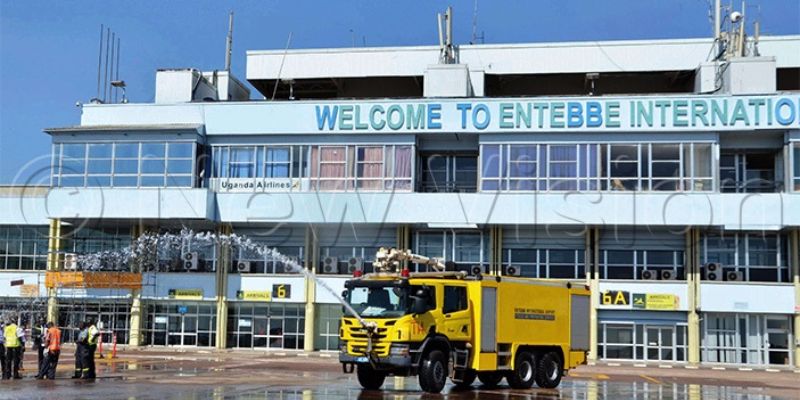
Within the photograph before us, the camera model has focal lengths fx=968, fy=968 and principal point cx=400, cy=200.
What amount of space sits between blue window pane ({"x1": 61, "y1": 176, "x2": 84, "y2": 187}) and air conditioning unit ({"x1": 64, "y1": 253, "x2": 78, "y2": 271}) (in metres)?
4.02

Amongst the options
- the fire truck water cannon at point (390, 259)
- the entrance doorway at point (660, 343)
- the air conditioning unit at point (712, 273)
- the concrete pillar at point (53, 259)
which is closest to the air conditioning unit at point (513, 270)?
the entrance doorway at point (660, 343)

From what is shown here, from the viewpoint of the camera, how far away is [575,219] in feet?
145

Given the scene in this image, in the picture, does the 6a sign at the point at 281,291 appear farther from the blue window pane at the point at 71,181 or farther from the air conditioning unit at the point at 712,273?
the air conditioning unit at the point at 712,273

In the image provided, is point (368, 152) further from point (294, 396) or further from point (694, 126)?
point (294, 396)

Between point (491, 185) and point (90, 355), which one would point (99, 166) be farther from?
point (90, 355)

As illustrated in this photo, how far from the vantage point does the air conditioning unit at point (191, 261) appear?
48938 mm

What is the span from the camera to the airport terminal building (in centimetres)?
4441

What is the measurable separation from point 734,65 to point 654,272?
10.3m

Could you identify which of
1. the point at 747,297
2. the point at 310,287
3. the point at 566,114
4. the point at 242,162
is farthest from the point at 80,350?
the point at 747,297

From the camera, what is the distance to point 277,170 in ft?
157

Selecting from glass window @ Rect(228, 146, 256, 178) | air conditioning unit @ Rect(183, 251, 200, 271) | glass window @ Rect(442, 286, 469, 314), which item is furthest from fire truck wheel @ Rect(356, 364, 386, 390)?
air conditioning unit @ Rect(183, 251, 200, 271)

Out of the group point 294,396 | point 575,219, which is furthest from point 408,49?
point 294,396

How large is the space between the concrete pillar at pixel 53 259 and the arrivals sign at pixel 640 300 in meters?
27.3

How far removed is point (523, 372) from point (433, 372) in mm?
3846
